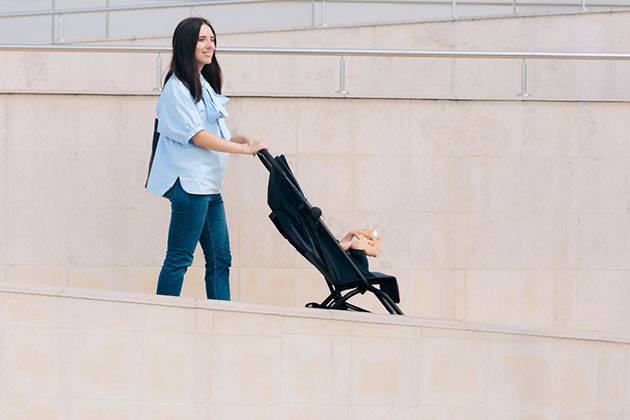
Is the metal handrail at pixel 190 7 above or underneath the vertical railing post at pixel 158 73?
above


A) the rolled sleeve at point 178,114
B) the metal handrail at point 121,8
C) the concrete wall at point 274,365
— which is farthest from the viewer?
the metal handrail at point 121,8

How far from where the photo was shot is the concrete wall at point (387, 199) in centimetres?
926

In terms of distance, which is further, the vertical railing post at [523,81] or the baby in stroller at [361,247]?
the vertical railing post at [523,81]

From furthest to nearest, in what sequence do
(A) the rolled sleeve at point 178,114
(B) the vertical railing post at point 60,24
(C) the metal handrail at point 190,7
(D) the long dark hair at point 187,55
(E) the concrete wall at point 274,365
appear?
(B) the vertical railing post at point 60,24 → (C) the metal handrail at point 190,7 → (D) the long dark hair at point 187,55 → (A) the rolled sleeve at point 178,114 → (E) the concrete wall at point 274,365

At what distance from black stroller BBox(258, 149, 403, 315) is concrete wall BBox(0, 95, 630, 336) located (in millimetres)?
1662

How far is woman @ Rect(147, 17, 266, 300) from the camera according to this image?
7684mm

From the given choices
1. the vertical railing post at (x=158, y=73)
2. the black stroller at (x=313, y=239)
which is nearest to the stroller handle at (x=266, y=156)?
the black stroller at (x=313, y=239)

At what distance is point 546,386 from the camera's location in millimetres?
7188

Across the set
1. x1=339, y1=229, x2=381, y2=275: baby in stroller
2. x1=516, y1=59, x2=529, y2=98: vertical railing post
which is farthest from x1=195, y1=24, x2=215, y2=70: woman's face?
x1=516, y1=59, x2=529, y2=98: vertical railing post

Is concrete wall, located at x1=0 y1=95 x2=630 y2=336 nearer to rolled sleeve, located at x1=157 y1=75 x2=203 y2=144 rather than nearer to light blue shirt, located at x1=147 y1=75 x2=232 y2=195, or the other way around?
light blue shirt, located at x1=147 y1=75 x2=232 y2=195

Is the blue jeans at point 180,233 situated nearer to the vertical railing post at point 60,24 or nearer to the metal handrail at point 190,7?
the metal handrail at point 190,7

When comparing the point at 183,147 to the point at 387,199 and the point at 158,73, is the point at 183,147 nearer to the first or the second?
the point at 158,73

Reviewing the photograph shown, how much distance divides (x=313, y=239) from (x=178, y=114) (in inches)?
39.8

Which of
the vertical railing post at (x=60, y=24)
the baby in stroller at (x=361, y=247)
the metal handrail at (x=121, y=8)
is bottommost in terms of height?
the baby in stroller at (x=361, y=247)
